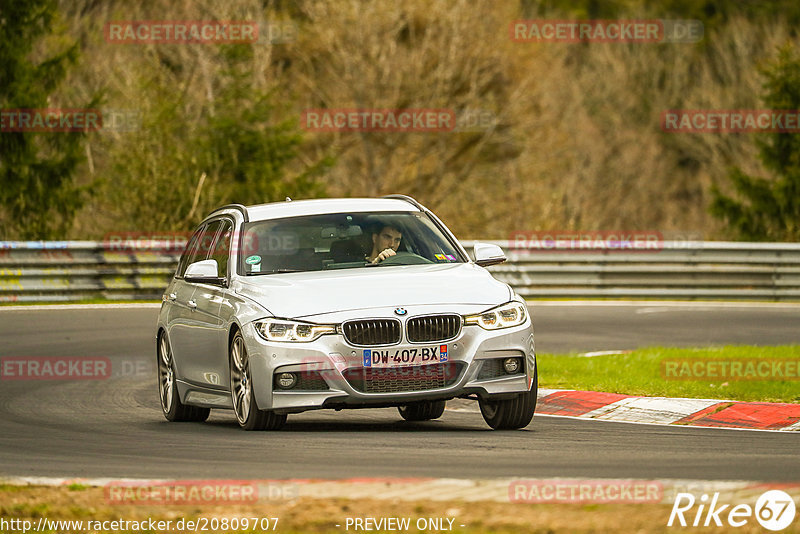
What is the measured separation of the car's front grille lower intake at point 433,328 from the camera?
9.62 metres

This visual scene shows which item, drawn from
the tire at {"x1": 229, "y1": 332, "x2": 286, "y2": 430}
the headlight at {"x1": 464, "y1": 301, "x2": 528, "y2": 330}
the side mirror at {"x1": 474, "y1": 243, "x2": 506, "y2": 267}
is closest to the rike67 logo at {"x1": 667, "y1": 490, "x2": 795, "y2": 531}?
the headlight at {"x1": 464, "y1": 301, "x2": 528, "y2": 330}

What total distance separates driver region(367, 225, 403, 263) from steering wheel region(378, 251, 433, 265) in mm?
58

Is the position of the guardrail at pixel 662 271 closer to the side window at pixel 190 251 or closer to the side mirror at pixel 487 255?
the side window at pixel 190 251

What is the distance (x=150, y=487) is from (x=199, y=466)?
1.06m

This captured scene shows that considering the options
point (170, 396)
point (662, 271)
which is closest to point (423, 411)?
point (170, 396)

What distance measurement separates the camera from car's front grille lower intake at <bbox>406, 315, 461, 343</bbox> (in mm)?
9617

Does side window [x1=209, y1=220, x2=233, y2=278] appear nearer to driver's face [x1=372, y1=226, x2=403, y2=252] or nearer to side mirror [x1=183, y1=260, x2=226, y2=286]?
side mirror [x1=183, y1=260, x2=226, y2=286]

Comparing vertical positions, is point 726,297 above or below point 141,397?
below

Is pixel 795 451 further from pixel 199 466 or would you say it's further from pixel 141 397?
pixel 141 397

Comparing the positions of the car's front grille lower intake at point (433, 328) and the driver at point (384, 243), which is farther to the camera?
the driver at point (384, 243)

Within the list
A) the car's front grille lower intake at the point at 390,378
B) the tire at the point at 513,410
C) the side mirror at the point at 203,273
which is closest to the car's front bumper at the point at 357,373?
the car's front grille lower intake at the point at 390,378

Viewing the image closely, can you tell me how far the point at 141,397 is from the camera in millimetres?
13914

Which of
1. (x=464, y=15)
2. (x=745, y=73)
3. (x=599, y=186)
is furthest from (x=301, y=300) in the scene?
(x=745, y=73)

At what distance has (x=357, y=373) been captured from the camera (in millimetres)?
9594
